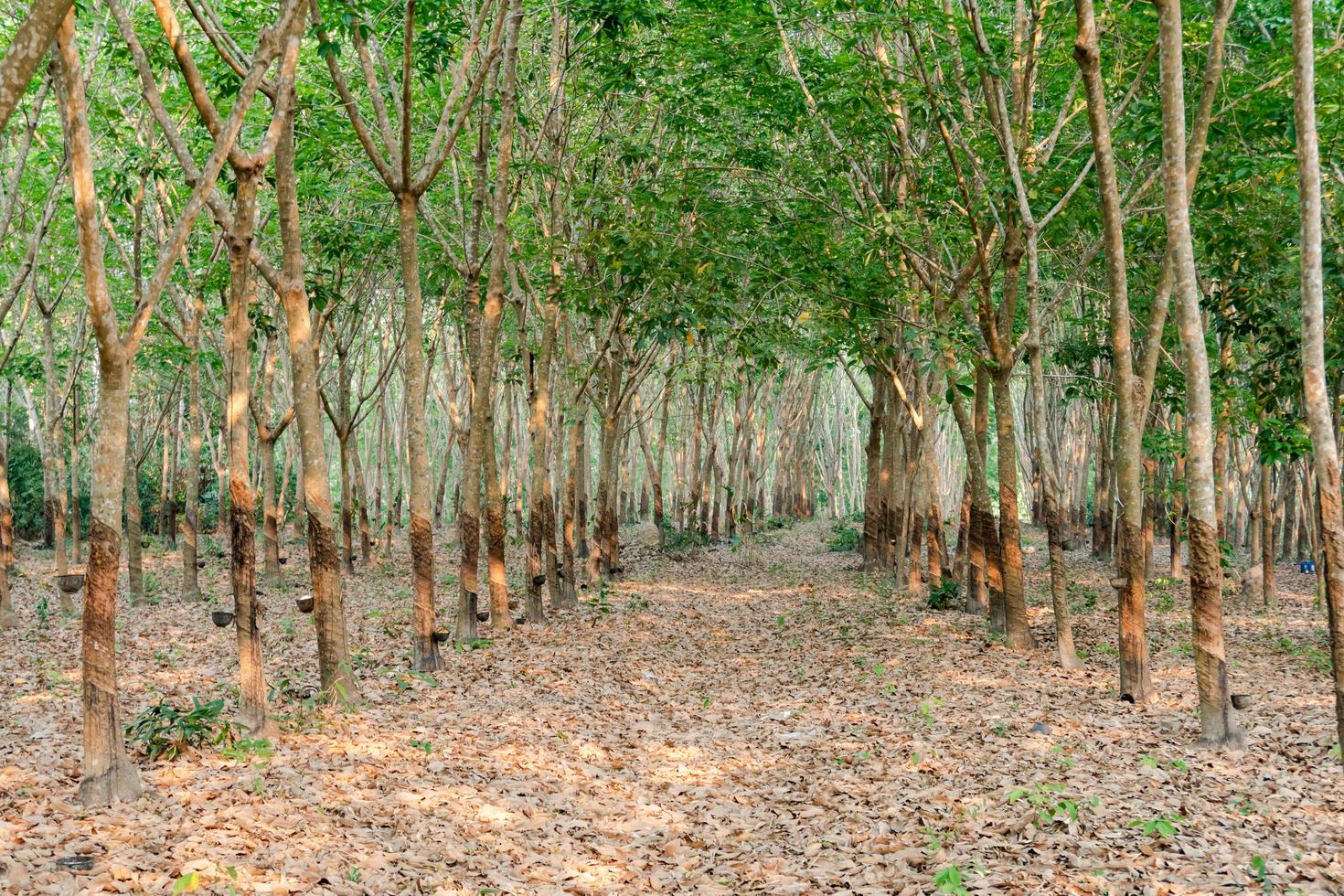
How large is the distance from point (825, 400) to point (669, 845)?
117ft

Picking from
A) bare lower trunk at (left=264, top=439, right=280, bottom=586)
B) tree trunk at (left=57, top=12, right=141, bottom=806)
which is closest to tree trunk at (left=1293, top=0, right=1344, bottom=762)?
tree trunk at (left=57, top=12, right=141, bottom=806)

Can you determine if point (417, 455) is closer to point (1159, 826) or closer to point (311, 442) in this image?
Answer: point (311, 442)

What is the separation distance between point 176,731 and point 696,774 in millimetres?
3923

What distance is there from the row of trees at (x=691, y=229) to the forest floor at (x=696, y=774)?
665 mm

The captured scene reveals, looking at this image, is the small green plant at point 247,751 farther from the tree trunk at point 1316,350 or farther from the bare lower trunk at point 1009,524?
the bare lower trunk at point 1009,524

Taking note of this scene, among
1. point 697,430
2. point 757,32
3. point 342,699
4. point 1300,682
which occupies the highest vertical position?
point 757,32

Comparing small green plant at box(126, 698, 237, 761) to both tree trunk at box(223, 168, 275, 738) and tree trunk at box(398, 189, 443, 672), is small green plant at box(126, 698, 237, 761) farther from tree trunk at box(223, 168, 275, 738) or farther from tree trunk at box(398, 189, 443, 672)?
tree trunk at box(398, 189, 443, 672)

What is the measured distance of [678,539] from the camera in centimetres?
2617

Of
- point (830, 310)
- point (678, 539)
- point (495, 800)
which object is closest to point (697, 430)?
point (678, 539)

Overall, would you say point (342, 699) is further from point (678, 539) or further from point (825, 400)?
point (825, 400)

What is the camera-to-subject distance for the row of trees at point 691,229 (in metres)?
7.43

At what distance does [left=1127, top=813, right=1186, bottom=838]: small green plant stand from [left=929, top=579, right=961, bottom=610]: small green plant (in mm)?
9651

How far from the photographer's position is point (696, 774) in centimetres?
807

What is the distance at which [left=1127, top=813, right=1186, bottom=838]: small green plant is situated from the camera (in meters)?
5.73
